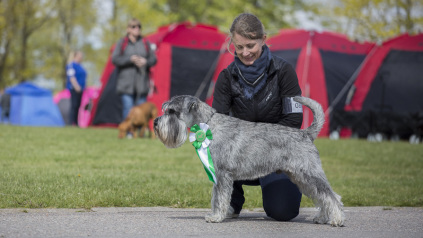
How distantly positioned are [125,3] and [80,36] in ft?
44.6

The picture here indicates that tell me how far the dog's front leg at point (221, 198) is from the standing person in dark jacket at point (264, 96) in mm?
455

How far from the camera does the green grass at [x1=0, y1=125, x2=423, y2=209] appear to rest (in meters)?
5.64

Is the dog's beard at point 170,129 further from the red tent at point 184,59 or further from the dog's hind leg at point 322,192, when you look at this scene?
the red tent at point 184,59

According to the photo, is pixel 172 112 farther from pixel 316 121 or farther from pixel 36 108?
pixel 36 108

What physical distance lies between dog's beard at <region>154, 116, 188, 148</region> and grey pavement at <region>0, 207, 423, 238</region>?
2.35 ft

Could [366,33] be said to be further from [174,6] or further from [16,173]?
[16,173]

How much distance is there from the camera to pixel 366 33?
2778 centimetres

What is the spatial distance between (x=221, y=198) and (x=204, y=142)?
49 cm

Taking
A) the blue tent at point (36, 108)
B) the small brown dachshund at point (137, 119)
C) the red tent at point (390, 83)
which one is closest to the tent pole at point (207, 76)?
the small brown dachshund at point (137, 119)

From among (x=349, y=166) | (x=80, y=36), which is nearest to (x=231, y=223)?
(x=349, y=166)

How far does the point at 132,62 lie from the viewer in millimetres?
11672

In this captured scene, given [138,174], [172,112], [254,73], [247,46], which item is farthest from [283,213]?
[138,174]

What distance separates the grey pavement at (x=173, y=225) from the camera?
415 centimetres

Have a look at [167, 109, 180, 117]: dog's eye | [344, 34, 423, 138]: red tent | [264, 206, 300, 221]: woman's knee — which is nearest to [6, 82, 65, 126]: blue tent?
[344, 34, 423, 138]: red tent
